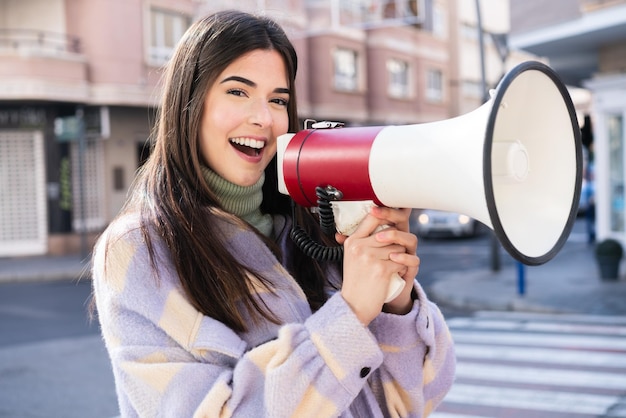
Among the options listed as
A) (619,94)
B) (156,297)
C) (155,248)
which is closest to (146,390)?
(156,297)

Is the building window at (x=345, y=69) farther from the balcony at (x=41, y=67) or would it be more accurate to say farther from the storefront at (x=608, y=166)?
the storefront at (x=608, y=166)

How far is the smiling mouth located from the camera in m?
1.53

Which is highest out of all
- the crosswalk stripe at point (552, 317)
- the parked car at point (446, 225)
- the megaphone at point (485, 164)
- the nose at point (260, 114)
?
the nose at point (260, 114)

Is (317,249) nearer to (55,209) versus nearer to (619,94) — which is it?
(619,94)

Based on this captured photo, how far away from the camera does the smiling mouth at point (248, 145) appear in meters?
1.53

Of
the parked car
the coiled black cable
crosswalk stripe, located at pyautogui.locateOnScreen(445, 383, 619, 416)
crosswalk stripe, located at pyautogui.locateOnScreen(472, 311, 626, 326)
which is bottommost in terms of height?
crosswalk stripe, located at pyautogui.locateOnScreen(472, 311, 626, 326)

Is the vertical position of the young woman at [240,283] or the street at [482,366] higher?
the young woman at [240,283]

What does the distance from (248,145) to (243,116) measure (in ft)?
0.22

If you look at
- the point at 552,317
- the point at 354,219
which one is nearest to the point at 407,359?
the point at 354,219

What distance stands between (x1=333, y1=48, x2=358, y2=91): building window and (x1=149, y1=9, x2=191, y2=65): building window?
6467mm

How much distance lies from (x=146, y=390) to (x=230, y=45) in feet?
2.34

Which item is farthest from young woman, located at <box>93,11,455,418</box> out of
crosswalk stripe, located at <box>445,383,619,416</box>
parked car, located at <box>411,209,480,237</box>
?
parked car, located at <box>411,209,480,237</box>

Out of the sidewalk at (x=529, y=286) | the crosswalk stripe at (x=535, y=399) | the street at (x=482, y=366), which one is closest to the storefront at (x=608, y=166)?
the sidewalk at (x=529, y=286)

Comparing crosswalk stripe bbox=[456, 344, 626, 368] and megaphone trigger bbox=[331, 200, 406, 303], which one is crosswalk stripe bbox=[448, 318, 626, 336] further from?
megaphone trigger bbox=[331, 200, 406, 303]
